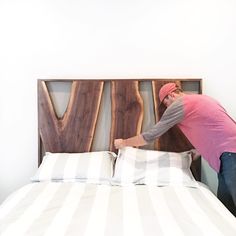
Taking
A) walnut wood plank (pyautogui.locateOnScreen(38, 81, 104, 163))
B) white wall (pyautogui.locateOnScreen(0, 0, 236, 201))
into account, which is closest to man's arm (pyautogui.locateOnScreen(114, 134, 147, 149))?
walnut wood plank (pyautogui.locateOnScreen(38, 81, 104, 163))

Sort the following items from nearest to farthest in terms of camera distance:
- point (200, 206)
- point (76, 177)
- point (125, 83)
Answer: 1. point (200, 206)
2. point (76, 177)
3. point (125, 83)

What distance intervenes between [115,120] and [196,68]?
0.86 metres

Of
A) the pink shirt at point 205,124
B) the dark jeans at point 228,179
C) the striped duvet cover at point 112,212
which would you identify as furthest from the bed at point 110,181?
the pink shirt at point 205,124

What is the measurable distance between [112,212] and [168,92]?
1113 mm

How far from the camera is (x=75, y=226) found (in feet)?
5.66

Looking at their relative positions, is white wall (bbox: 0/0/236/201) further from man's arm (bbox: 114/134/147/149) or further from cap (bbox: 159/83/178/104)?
man's arm (bbox: 114/134/147/149)

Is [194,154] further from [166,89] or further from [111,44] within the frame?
[111,44]

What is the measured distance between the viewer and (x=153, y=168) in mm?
2605

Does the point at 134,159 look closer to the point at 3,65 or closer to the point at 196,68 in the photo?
the point at 196,68

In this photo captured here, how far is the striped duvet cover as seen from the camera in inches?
66.0

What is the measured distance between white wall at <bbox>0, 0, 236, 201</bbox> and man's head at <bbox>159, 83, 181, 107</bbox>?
0.27 m

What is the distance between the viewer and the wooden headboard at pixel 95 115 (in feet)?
9.29

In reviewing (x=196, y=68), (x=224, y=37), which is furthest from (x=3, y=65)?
(x=224, y=37)

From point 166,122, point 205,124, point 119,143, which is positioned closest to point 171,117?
point 166,122
